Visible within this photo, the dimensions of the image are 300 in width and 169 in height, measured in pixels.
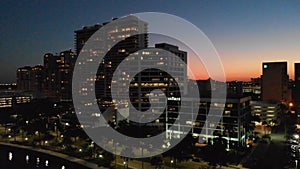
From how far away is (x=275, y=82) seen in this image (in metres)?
31.1

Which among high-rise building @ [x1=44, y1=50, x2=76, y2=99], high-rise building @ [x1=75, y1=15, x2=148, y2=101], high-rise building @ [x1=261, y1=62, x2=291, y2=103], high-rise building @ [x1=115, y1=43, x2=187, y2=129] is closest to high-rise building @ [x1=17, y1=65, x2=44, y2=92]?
high-rise building @ [x1=44, y1=50, x2=76, y2=99]

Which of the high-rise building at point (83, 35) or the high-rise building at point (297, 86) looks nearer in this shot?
the high-rise building at point (297, 86)

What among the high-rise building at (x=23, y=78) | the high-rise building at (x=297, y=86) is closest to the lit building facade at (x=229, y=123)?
the high-rise building at (x=297, y=86)

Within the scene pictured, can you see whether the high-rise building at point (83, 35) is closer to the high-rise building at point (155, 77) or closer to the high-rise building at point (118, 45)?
the high-rise building at point (118, 45)

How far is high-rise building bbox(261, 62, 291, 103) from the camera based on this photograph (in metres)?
31.0

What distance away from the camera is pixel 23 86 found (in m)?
53.9

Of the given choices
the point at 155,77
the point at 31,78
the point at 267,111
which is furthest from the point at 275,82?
the point at 31,78

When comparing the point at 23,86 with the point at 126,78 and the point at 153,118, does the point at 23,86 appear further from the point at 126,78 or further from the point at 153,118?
the point at 153,118

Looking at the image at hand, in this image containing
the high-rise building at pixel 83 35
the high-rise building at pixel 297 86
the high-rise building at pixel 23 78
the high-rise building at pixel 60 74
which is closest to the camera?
the high-rise building at pixel 297 86

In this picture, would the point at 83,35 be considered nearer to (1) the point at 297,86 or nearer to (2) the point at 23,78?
(2) the point at 23,78

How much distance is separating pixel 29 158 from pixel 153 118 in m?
11.0

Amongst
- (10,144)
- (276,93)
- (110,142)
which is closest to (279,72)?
Answer: (276,93)

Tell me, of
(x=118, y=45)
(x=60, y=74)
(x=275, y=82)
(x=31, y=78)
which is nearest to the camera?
(x=275, y=82)

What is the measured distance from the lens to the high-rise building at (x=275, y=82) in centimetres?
3105
